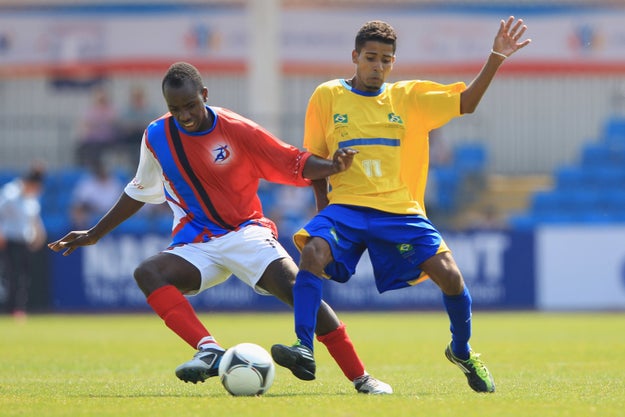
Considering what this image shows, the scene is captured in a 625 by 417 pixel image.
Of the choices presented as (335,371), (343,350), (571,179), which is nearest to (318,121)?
(343,350)

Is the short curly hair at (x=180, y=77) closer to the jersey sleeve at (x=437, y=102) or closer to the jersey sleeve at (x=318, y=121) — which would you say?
the jersey sleeve at (x=318, y=121)

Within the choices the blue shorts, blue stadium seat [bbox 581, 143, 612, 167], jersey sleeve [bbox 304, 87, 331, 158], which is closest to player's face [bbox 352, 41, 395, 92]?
jersey sleeve [bbox 304, 87, 331, 158]

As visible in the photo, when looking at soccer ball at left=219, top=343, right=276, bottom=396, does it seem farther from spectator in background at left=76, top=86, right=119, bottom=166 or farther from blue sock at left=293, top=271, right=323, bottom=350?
spectator in background at left=76, top=86, right=119, bottom=166

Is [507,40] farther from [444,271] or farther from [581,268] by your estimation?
[581,268]

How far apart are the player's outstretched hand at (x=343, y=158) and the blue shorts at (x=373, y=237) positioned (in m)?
0.30

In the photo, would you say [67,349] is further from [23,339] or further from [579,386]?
[579,386]

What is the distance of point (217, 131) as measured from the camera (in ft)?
24.8

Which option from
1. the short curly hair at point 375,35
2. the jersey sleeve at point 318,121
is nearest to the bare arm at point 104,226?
the jersey sleeve at point 318,121

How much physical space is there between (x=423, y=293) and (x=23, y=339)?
7.50 meters

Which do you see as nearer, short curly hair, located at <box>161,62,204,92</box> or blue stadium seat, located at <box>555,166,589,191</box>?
short curly hair, located at <box>161,62,204,92</box>

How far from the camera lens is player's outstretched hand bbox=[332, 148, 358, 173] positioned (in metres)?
7.00

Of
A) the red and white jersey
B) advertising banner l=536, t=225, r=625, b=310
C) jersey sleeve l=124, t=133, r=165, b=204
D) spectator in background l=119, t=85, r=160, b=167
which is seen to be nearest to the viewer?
the red and white jersey

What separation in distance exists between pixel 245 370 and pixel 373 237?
112 centimetres

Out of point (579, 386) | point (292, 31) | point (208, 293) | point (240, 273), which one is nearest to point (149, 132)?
point (240, 273)
